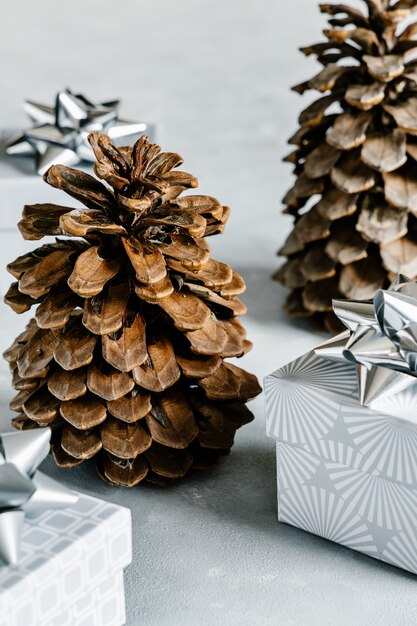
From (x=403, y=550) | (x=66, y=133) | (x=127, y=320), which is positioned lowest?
(x=403, y=550)

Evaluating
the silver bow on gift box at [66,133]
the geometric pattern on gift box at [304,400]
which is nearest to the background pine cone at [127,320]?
the geometric pattern on gift box at [304,400]

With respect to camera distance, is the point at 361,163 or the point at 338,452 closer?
the point at 338,452

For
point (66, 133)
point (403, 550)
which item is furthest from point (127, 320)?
point (66, 133)

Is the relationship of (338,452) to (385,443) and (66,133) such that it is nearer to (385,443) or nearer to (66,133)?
(385,443)

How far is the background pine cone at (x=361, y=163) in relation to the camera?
0.98 m

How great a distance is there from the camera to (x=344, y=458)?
2.20ft

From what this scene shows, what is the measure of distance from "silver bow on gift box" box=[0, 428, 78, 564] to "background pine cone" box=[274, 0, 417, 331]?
51 cm

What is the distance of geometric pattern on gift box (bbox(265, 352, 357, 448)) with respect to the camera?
2.20 ft

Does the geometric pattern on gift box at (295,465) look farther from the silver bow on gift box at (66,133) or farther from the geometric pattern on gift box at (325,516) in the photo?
the silver bow on gift box at (66,133)

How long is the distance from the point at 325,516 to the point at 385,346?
14 centimetres

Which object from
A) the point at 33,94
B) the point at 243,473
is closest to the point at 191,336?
the point at 243,473

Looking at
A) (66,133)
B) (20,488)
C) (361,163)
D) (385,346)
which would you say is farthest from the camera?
(66,133)

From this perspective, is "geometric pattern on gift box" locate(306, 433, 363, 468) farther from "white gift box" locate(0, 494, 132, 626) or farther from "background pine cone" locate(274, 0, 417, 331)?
"background pine cone" locate(274, 0, 417, 331)

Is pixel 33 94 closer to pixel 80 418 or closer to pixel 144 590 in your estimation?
pixel 80 418
